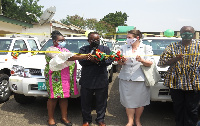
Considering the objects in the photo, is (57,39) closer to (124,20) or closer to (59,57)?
(59,57)

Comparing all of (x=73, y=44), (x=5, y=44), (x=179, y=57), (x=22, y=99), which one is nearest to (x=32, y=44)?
(x=5, y=44)

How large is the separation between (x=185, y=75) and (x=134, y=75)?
2.67ft

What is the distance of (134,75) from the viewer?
3613mm

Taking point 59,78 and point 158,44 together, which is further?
point 158,44

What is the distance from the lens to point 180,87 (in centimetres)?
324

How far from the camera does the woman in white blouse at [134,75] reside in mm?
3607

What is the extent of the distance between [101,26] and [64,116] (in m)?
36.4

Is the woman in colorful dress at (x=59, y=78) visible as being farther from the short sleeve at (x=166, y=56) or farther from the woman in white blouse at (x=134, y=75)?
the short sleeve at (x=166, y=56)

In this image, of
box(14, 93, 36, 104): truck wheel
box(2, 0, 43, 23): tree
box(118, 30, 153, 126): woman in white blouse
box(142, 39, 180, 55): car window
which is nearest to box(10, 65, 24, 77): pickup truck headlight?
box(14, 93, 36, 104): truck wheel

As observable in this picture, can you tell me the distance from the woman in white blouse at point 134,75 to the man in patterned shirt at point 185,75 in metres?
0.40

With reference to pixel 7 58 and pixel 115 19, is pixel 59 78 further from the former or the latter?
pixel 115 19

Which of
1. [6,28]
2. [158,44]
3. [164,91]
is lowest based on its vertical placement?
[164,91]

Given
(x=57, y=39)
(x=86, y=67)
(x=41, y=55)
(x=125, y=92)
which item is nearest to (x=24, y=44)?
(x=41, y=55)

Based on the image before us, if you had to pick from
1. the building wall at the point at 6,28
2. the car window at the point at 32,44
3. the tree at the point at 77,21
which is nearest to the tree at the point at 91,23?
the tree at the point at 77,21
